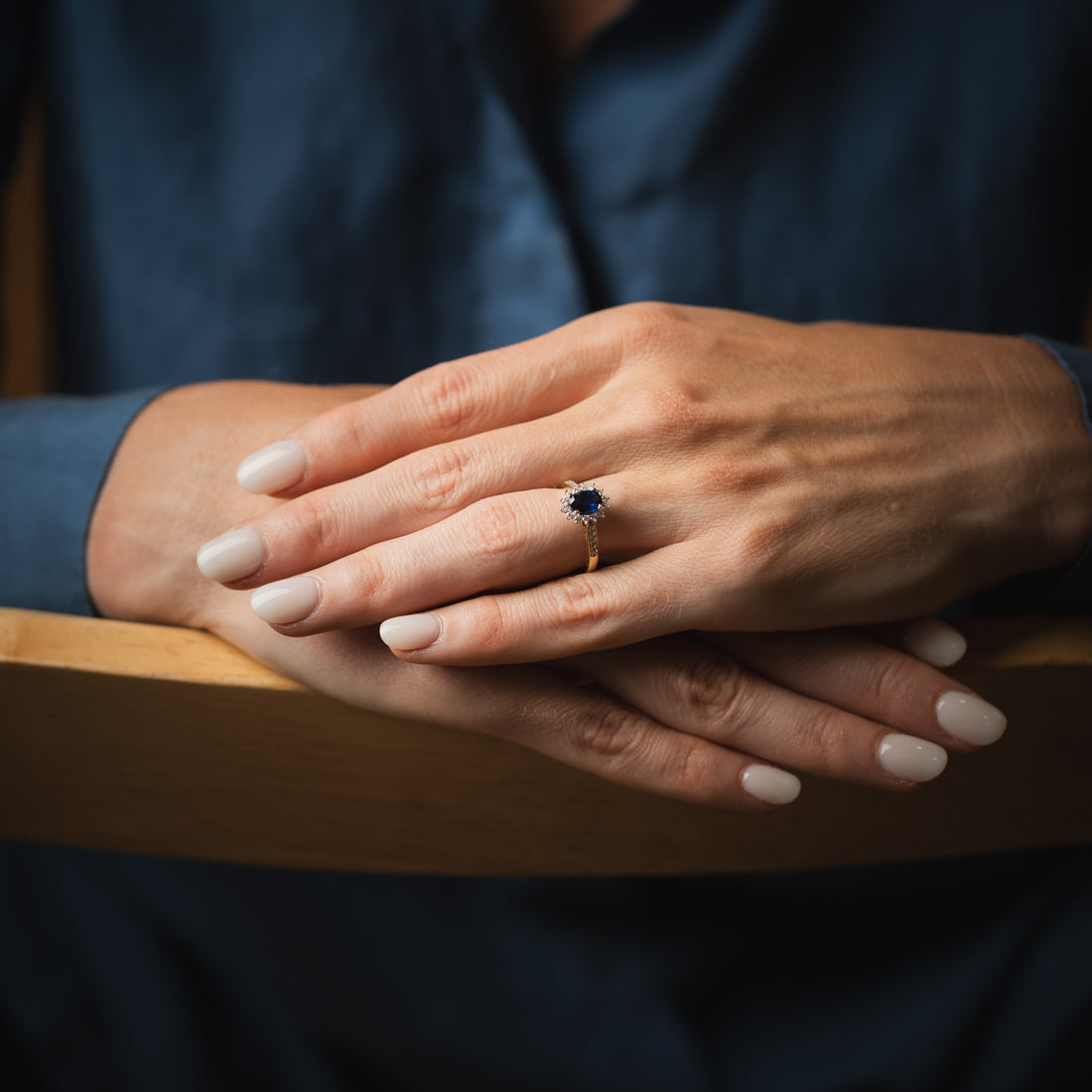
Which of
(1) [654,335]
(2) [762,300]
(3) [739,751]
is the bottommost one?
(3) [739,751]

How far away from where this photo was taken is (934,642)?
0.45 meters

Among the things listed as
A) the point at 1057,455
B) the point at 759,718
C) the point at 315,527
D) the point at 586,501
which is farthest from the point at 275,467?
the point at 1057,455

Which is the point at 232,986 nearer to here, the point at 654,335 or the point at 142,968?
the point at 142,968

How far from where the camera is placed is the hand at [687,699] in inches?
16.5

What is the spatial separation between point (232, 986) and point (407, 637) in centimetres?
41

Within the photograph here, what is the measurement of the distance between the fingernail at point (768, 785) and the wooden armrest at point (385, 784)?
0.01 metres

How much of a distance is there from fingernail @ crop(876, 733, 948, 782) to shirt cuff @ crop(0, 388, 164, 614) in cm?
48

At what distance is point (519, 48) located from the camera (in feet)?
2.74

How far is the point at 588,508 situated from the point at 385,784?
0.55 feet

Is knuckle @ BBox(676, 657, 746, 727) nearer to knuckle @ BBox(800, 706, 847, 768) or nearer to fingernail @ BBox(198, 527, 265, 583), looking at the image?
knuckle @ BBox(800, 706, 847, 768)

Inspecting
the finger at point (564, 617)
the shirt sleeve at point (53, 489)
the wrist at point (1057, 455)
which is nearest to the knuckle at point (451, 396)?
the finger at point (564, 617)

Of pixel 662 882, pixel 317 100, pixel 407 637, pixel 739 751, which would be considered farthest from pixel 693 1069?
pixel 317 100

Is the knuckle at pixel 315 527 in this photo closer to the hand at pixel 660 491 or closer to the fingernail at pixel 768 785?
the hand at pixel 660 491

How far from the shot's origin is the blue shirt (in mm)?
625
